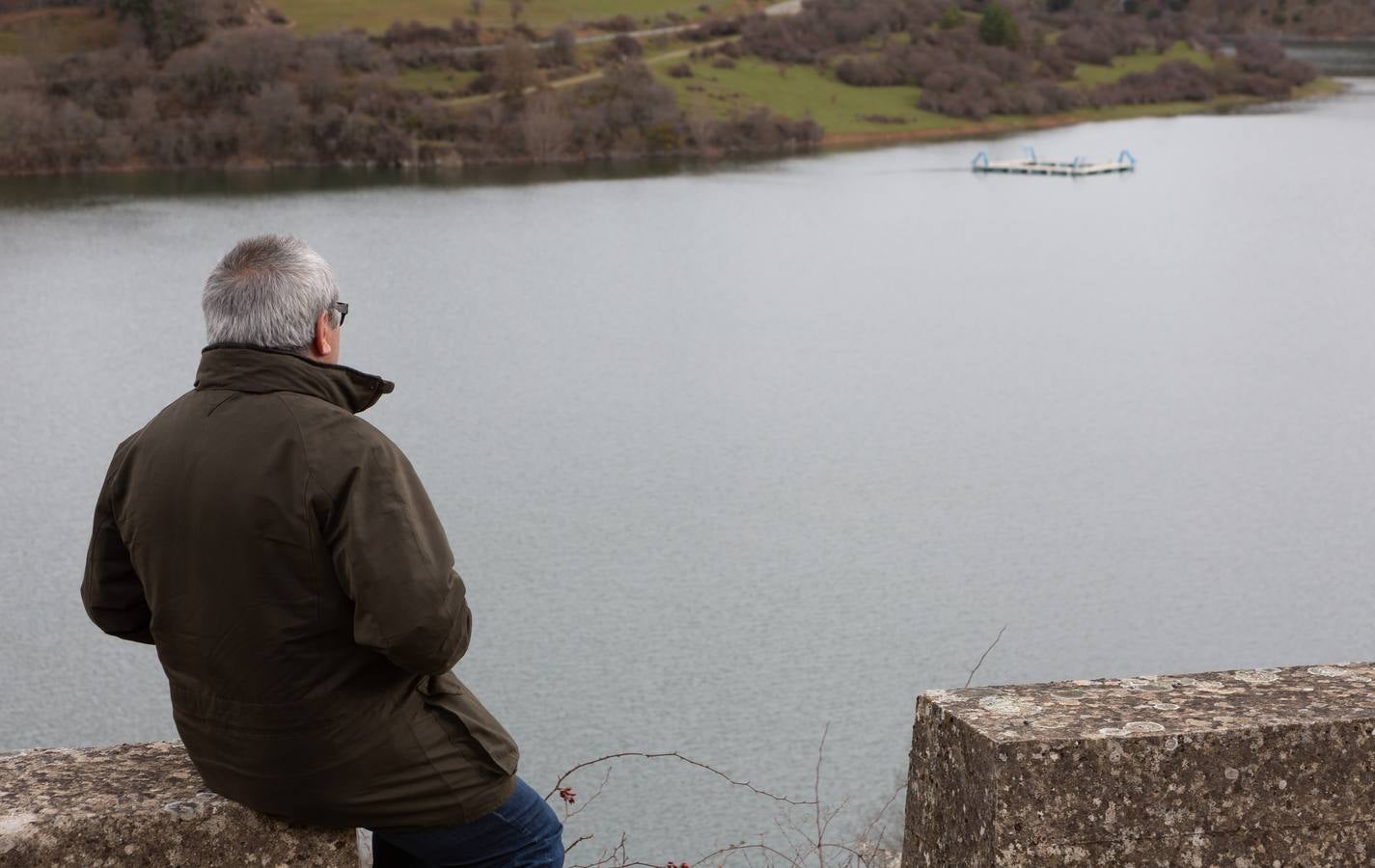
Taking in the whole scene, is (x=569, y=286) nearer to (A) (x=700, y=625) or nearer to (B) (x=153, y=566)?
Answer: (A) (x=700, y=625)

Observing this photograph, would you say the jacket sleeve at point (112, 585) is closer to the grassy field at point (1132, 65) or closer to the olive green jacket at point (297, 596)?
the olive green jacket at point (297, 596)

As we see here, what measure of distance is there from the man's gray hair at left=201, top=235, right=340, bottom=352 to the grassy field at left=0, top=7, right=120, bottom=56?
7127 centimetres

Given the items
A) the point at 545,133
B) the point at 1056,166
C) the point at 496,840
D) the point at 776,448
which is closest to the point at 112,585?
the point at 496,840

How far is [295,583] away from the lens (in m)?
2.41

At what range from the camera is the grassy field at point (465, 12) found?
235ft

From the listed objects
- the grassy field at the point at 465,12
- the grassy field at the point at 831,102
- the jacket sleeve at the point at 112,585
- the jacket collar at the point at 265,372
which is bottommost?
the jacket sleeve at the point at 112,585

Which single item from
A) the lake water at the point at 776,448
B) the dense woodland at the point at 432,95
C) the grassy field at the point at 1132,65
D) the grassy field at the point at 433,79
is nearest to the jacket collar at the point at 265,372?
the lake water at the point at 776,448

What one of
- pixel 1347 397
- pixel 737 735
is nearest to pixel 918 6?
pixel 1347 397

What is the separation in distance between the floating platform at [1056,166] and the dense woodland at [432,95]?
1085 centimetres

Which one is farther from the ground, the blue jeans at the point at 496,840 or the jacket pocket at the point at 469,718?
the jacket pocket at the point at 469,718

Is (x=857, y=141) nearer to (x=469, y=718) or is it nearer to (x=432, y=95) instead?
(x=432, y=95)

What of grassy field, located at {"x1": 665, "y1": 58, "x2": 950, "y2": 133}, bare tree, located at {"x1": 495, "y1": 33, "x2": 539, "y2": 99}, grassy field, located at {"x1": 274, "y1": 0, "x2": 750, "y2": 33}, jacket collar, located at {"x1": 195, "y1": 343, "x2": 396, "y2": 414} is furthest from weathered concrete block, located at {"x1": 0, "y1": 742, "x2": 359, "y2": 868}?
grassy field, located at {"x1": 274, "y1": 0, "x2": 750, "y2": 33}

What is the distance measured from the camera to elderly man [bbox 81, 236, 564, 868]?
2361 millimetres

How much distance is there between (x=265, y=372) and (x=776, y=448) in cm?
Answer: 1740
